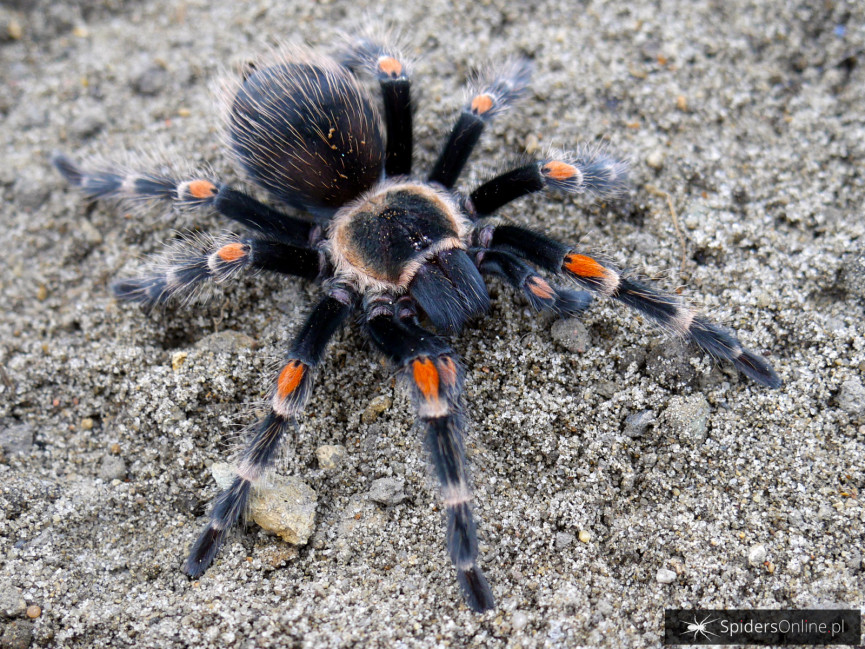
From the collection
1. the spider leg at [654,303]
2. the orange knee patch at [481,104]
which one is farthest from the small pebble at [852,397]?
the orange knee patch at [481,104]

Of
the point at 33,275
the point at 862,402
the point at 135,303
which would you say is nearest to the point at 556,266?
the point at 862,402

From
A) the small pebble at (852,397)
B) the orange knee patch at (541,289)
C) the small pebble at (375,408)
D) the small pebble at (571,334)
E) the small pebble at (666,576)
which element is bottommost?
the small pebble at (666,576)

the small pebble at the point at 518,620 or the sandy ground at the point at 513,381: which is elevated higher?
the sandy ground at the point at 513,381

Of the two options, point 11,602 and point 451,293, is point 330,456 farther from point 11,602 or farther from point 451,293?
point 11,602

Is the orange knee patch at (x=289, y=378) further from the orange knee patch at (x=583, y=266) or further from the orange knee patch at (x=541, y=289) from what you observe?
the orange knee patch at (x=583, y=266)

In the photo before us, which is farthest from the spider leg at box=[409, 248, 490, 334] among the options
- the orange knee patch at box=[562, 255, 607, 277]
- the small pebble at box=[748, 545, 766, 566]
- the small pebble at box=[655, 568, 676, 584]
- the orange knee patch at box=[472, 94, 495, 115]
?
the small pebble at box=[748, 545, 766, 566]

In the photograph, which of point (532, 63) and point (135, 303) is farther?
point (532, 63)

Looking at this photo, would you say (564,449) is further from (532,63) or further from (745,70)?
(745,70)

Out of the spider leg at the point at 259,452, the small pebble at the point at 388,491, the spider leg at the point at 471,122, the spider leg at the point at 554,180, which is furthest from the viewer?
the spider leg at the point at 471,122
